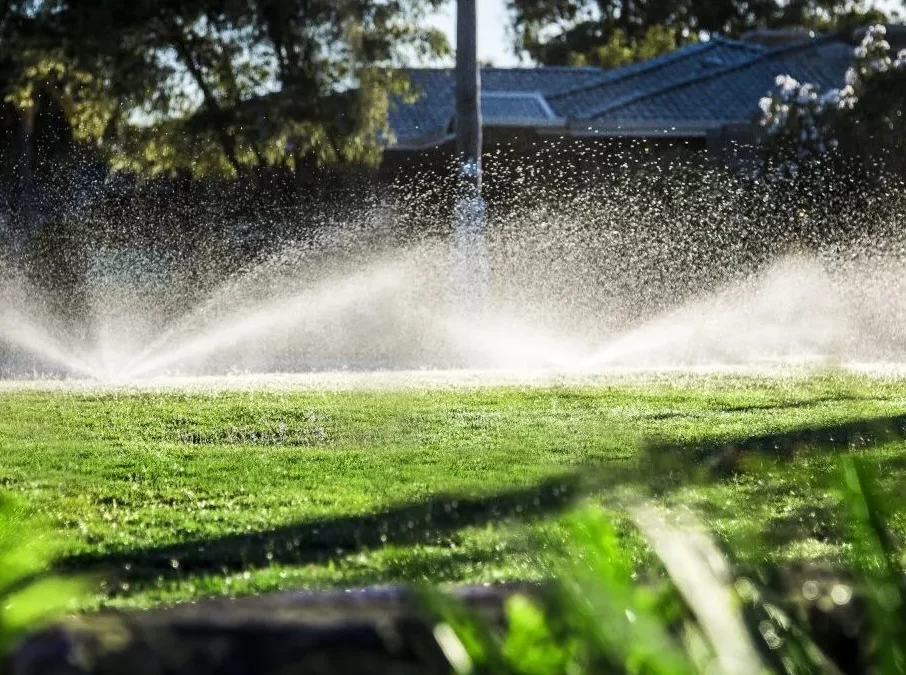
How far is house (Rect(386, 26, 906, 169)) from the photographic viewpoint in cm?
2358

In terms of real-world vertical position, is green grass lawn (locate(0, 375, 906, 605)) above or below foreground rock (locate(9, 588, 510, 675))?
below

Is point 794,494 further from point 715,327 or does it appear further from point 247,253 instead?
point 247,253

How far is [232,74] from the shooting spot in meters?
21.9

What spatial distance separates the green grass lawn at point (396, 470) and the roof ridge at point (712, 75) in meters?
13.3

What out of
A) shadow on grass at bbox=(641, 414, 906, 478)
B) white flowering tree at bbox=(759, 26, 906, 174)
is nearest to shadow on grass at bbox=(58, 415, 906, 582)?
shadow on grass at bbox=(641, 414, 906, 478)

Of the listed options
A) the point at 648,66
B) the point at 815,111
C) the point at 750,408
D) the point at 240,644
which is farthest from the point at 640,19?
the point at 240,644

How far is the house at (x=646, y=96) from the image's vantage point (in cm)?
2358

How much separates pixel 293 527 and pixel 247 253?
49.3 ft

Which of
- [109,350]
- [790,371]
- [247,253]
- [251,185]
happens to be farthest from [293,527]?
[251,185]

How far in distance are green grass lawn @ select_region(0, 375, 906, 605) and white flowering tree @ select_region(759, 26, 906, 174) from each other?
982 cm

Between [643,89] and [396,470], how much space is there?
782 inches

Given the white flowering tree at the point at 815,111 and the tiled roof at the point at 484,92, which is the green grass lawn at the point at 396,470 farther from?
the tiled roof at the point at 484,92

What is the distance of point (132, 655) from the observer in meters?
1.31

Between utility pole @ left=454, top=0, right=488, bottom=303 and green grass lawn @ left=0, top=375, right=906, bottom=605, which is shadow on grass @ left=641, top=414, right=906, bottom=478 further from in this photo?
utility pole @ left=454, top=0, right=488, bottom=303
